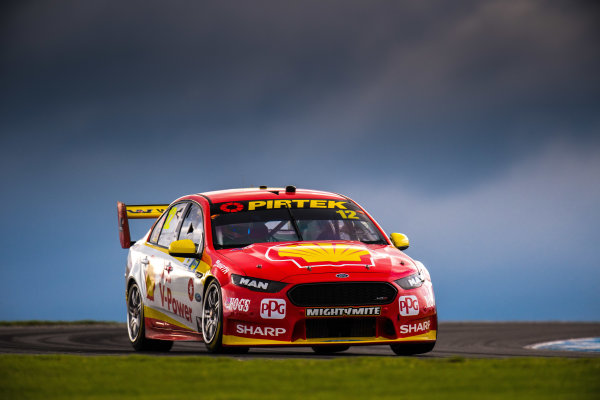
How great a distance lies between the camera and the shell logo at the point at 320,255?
9.98 metres

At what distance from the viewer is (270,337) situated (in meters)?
9.75

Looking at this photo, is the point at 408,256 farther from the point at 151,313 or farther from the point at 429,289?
the point at 151,313

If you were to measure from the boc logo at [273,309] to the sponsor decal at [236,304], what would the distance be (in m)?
0.15

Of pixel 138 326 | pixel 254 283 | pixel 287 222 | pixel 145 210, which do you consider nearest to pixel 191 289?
pixel 254 283

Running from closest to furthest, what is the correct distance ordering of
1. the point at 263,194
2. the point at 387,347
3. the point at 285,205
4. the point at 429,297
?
1. the point at 429,297
2. the point at 285,205
3. the point at 263,194
4. the point at 387,347

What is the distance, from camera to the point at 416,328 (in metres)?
10.1

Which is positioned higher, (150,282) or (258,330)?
(150,282)

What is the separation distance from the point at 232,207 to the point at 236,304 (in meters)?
1.77

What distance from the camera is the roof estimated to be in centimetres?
1159

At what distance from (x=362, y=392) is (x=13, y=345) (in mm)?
8858

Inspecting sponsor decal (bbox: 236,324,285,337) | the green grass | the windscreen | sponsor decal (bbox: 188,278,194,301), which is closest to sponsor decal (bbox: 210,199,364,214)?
the windscreen

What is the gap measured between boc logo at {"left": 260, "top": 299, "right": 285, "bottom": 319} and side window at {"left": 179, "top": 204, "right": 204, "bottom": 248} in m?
1.52

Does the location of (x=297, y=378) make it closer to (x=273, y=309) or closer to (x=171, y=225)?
(x=273, y=309)

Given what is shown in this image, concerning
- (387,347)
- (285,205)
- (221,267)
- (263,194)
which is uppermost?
(263,194)
